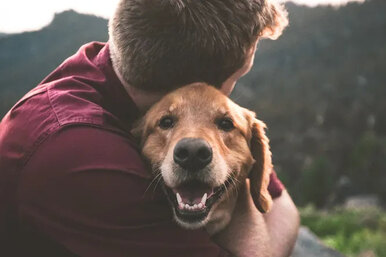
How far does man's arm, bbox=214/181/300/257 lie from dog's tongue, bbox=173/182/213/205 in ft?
1.69

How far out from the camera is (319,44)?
134 meters

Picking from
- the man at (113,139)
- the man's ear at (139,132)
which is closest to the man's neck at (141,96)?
the man at (113,139)

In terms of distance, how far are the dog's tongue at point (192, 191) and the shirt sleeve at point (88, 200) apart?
0.38 meters

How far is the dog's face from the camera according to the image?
273 cm

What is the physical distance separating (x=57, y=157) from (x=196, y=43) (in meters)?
1.06

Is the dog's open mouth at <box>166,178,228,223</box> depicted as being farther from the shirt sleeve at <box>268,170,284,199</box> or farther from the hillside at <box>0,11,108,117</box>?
the hillside at <box>0,11,108,117</box>

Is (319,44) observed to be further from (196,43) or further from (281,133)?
(196,43)

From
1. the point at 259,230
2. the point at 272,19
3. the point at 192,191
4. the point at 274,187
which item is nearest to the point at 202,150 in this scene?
the point at 192,191

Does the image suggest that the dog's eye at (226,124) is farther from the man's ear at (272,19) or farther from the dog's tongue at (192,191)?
the man's ear at (272,19)

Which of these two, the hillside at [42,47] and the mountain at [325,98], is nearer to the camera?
the hillside at [42,47]

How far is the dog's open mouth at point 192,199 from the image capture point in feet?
8.87

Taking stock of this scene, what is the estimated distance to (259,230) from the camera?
3.32 m

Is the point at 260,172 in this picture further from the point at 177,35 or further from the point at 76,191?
the point at 76,191

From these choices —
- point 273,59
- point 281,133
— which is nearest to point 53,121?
point 281,133
